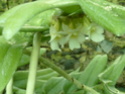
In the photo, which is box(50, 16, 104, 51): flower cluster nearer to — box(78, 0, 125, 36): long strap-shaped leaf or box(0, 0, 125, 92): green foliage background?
box(78, 0, 125, 36): long strap-shaped leaf

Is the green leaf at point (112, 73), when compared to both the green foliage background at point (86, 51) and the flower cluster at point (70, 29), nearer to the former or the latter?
the flower cluster at point (70, 29)

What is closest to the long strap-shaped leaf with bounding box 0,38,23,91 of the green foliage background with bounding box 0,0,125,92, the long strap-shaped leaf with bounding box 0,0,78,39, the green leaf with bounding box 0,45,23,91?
the green leaf with bounding box 0,45,23,91

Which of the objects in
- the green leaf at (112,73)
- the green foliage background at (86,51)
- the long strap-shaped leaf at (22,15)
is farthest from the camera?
the green foliage background at (86,51)

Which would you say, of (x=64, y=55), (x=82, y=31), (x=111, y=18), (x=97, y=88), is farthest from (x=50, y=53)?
(x=111, y=18)

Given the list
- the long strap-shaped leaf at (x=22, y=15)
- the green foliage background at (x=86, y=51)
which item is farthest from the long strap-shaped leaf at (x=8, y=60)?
the green foliage background at (x=86, y=51)

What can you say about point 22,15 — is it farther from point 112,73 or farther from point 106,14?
point 112,73
